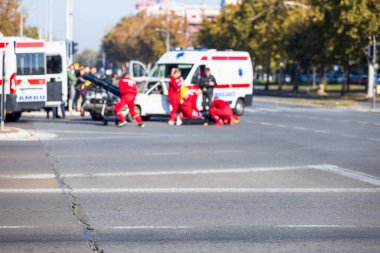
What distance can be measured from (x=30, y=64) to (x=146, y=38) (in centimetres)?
8887

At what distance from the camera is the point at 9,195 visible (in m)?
12.4

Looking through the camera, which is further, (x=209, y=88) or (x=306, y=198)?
(x=209, y=88)

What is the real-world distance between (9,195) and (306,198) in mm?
4010

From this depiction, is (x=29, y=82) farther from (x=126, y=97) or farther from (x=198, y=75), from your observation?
(x=198, y=75)

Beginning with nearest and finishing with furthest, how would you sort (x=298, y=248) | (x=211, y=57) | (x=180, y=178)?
(x=298, y=248) < (x=180, y=178) < (x=211, y=57)

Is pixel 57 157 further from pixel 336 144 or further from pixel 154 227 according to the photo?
pixel 154 227

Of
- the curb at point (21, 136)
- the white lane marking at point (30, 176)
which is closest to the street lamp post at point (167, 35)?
the curb at point (21, 136)

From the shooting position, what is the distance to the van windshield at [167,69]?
32.7 metres

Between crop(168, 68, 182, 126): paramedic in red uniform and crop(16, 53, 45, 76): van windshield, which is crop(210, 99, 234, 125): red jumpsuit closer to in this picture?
crop(168, 68, 182, 126): paramedic in red uniform

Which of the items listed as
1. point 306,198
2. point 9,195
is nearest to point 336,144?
point 306,198

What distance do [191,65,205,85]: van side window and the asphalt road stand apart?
8.69 metres

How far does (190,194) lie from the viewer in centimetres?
1263

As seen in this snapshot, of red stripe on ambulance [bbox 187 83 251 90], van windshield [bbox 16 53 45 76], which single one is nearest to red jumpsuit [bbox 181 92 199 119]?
red stripe on ambulance [bbox 187 83 251 90]

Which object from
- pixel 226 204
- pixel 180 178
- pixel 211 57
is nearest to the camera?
pixel 226 204
